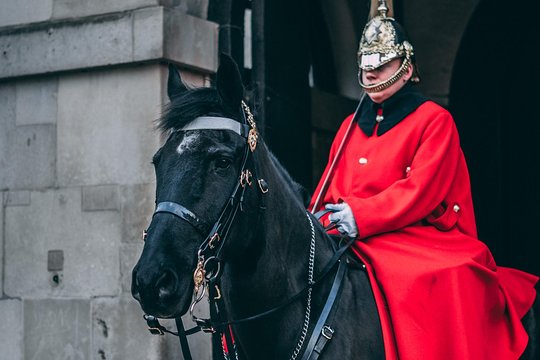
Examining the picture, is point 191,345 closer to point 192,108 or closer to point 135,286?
point 192,108

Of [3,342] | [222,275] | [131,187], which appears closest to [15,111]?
[131,187]

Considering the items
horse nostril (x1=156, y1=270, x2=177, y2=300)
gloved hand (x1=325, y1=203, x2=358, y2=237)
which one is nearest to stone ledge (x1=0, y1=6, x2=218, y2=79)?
gloved hand (x1=325, y1=203, x2=358, y2=237)

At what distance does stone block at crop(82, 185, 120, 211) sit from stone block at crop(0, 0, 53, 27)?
1.20 m

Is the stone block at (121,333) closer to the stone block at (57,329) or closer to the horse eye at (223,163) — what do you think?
the stone block at (57,329)

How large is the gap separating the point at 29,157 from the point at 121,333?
1.35m

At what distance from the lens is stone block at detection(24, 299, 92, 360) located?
6223mm

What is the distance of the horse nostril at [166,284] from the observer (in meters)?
3.33

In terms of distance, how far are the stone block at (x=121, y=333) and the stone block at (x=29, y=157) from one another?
92cm

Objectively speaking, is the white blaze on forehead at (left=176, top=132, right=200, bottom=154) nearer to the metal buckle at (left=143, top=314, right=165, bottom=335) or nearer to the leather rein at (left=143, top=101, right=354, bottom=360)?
the leather rein at (left=143, top=101, right=354, bottom=360)

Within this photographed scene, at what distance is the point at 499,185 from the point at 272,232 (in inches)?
195

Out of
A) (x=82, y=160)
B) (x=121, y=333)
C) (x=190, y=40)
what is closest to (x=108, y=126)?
(x=82, y=160)

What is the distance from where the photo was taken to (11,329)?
6.54 meters

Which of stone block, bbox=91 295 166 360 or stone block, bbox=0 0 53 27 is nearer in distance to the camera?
stone block, bbox=91 295 166 360

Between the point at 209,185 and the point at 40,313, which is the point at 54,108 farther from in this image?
the point at 209,185
